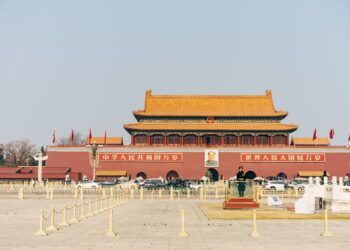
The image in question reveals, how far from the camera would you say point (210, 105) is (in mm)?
90688

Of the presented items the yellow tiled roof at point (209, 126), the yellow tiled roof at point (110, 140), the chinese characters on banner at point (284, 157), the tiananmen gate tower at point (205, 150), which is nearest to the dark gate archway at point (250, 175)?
the tiananmen gate tower at point (205, 150)

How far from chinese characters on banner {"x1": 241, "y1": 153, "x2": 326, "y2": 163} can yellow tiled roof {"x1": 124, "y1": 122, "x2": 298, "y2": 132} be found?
3.99 m

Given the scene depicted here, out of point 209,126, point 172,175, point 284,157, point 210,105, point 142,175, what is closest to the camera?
point 142,175

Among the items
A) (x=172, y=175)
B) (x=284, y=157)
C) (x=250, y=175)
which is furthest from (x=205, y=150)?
(x=284, y=157)

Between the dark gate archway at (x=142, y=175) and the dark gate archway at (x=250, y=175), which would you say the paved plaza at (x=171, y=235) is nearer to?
the dark gate archway at (x=250, y=175)

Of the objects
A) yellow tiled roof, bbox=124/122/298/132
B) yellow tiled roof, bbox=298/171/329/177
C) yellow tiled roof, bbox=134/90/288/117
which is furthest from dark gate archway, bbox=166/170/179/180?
yellow tiled roof, bbox=298/171/329/177

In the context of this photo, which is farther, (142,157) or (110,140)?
(110,140)

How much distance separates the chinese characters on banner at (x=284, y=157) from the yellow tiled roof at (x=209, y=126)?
157 inches

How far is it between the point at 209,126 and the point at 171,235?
68702 millimetres

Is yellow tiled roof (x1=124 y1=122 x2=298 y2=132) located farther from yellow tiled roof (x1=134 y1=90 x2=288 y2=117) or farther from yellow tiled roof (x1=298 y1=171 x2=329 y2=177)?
yellow tiled roof (x1=298 y1=171 x2=329 y2=177)

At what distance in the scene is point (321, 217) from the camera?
26.4 meters

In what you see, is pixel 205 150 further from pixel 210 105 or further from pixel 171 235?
pixel 171 235

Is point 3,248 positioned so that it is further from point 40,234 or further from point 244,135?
point 244,135

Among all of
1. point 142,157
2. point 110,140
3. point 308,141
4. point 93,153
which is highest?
point 308,141
